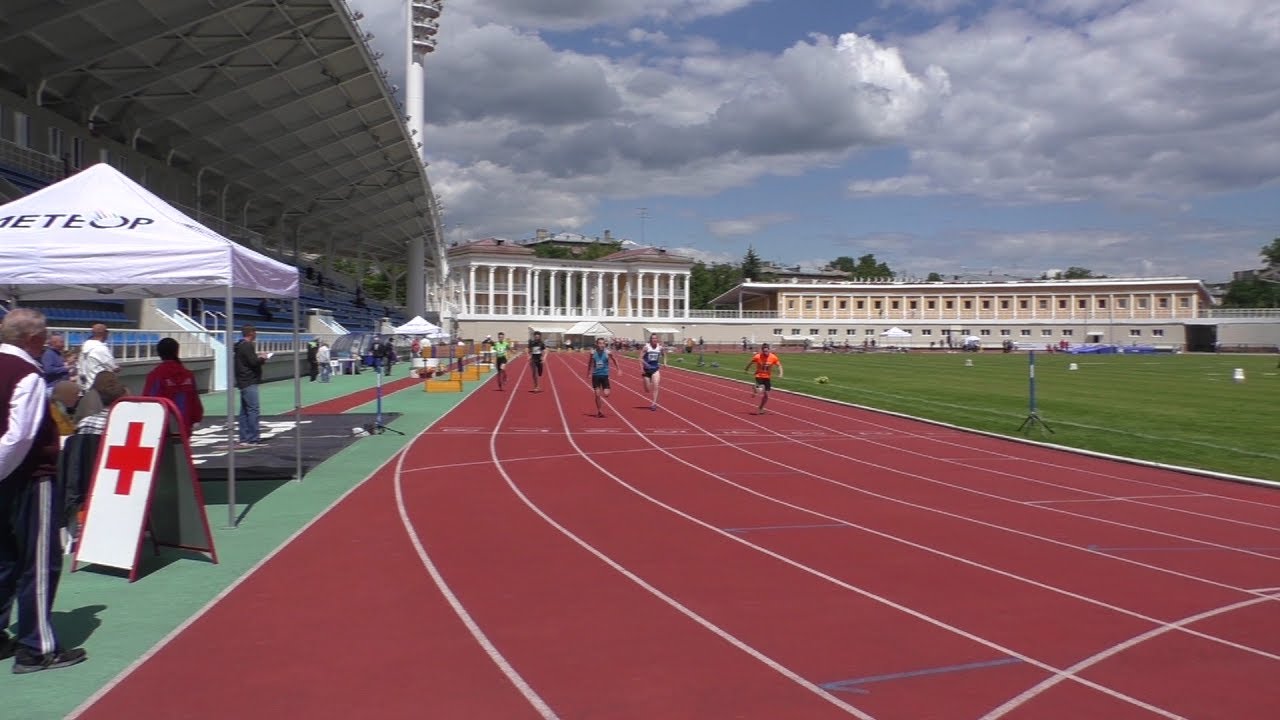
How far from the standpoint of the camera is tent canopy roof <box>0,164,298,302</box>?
27.0 ft

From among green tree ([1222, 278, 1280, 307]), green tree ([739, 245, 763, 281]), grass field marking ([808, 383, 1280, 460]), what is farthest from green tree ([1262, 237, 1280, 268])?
grass field marking ([808, 383, 1280, 460])

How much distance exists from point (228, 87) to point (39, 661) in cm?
3184

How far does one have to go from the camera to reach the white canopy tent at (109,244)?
8242mm

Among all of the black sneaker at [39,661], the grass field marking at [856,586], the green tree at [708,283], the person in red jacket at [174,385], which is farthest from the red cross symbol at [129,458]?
the green tree at [708,283]

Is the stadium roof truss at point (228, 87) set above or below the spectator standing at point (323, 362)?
above

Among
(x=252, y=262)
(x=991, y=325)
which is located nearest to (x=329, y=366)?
(x=252, y=262)

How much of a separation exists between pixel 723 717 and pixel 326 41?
31.0 meters

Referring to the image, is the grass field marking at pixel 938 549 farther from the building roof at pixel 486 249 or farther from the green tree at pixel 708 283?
the green tree at pixel 708 283

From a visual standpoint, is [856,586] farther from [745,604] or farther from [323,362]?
[323,362]

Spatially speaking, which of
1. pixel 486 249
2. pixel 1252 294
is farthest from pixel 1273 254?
pixel 486 249

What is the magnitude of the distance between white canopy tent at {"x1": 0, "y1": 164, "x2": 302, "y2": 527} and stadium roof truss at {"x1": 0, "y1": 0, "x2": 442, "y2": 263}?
18.9 metres

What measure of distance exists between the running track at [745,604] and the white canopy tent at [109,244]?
275 centimetres

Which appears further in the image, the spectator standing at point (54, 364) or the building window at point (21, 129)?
the building window at point (21, 129)

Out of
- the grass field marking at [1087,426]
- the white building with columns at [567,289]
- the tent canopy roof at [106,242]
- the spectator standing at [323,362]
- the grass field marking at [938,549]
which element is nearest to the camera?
the grass field marking at [938,549]
